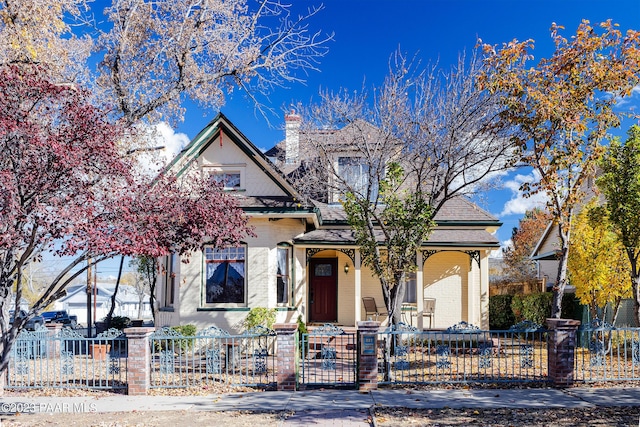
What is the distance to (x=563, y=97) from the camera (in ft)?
38.4

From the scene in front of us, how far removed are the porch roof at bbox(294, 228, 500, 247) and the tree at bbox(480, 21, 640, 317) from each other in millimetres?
5164

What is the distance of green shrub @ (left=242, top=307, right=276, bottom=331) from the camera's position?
1489 cm

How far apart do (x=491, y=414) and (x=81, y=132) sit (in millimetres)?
7479

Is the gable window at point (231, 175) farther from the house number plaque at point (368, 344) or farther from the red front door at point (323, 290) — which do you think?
the house number plaque at point (368, 344)

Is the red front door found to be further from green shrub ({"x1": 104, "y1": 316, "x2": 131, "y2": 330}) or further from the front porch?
green shrub ({"x1": 104, "y1": 316, "x2": 131, "y2": 330})

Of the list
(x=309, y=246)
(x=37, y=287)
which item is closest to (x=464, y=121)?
(x=309, y=246)

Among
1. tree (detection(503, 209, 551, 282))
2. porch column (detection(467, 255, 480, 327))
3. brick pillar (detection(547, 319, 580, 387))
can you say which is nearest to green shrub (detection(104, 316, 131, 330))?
porch column (detection(467, 255, 480, 327))

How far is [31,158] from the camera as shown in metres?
7.64

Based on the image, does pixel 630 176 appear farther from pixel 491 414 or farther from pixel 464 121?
pixel 491 414

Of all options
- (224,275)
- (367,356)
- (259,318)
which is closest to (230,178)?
(224,275)

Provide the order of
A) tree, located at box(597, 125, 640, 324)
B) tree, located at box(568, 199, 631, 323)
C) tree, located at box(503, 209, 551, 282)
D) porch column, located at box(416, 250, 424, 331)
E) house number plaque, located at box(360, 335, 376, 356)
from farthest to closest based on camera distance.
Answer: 1. tree, located at box(503, 209, 551, 282)
2. porch column, located at box(416, 250, 424, 331)
3. tree, located at box(568, 199, 631, 323)
4. tree, located at box(597, 125, 640, 324)
5. house number plaque, located at box(360, 335, 376, 356)

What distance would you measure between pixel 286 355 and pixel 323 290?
31.8 ft

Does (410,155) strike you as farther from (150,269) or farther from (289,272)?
(150,269)

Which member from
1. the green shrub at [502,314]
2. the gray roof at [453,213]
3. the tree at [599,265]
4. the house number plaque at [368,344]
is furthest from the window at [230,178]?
the green shrub at [502,314]
